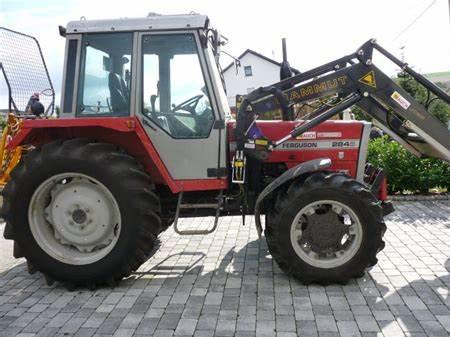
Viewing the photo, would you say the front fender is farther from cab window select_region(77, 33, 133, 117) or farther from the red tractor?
cab window select_region(77, 33, 133, 117)

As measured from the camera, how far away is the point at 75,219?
4.69 metres

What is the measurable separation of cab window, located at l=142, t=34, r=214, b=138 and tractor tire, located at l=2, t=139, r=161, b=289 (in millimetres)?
562

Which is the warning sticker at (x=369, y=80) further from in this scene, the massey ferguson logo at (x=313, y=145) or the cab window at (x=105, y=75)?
the cab window at (x=105, y=75)

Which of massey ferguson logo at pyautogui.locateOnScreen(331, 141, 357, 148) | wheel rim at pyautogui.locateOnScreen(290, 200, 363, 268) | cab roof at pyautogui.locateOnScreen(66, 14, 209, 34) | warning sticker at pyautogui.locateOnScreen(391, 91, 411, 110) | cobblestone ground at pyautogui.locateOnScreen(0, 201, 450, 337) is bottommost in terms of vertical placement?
cobblestone ground at pyautogui.locateOnScreen(0, 201, 450, 337)

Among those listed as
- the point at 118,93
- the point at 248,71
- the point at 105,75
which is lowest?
the point at 118,93

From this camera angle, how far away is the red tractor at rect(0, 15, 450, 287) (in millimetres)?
4406

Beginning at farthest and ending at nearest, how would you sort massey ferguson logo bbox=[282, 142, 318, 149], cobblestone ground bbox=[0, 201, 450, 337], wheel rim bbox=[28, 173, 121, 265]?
1. massey ferguson logo bbox=[282, 142, 318, 149]
2. wheel rim bbox=[28, 173, 121, 265]
3. cobblestone ground bbox=[0, 201, 450, 337]

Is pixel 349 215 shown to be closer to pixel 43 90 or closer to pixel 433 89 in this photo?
pixel 433 89

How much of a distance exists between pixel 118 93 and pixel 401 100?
9.19 ft

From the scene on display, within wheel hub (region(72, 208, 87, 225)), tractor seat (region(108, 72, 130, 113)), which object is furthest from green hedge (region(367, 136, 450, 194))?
wheel hub (region(72, 208, 87, 225))

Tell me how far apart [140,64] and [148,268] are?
2122mm

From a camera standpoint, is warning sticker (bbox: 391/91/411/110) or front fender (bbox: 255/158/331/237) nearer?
front fender (bbox: 255/158/331/237)

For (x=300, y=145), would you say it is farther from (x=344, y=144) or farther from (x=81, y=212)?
(x=81, y=212)

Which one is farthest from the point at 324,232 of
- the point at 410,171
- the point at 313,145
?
the point at 410,171
